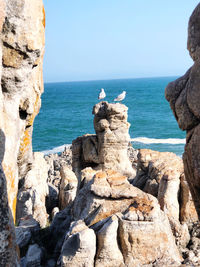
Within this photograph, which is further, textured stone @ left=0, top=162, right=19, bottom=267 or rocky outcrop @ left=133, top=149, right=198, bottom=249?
rocky outcrop @ left=133, top=149, right=198, bottom=249

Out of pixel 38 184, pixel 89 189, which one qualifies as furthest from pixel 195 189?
pixel 38 184

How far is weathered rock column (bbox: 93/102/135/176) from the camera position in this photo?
606 inches

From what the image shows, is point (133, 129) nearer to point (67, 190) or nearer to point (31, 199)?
point (67, 190)

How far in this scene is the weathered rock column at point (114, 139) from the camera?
1539 cm

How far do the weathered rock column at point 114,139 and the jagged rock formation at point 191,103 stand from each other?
11087 millimetres

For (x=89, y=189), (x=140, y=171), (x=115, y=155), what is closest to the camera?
(x=89, y=189)

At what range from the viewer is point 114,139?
50.6 feet

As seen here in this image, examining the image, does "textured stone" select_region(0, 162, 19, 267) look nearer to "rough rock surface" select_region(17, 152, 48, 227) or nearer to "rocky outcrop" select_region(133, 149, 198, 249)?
"rocky outcrop" select_region(133, 149, 198, 249)

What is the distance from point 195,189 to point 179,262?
2.34m

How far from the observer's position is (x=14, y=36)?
429cm

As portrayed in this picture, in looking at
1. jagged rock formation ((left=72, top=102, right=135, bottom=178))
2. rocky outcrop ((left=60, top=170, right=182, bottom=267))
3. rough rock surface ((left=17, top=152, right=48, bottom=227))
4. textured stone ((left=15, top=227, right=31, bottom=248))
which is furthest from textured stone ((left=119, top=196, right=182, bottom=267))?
jagged rock formation ((left=72, top=102, right=135, bottom=178))

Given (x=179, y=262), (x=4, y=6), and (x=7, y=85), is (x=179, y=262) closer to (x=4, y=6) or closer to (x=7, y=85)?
(x=7, y=85)

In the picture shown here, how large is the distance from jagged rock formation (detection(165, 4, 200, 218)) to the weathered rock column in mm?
11087

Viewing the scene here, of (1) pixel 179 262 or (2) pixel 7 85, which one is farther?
(1) pixel 179 262
